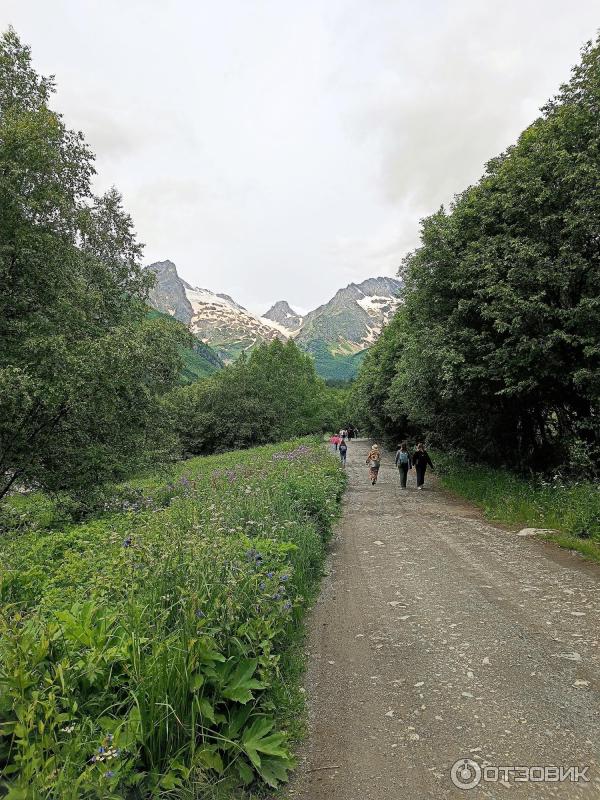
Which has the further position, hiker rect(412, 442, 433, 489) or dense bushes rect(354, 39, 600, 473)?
hiker rect(412, 442, 433, 489)

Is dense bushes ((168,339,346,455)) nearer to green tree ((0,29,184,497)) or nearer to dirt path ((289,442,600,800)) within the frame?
green tree ((0,29,184,497))

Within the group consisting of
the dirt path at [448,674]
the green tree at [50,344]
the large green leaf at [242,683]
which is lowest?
the dirt path at [448,674]

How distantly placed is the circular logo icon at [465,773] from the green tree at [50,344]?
31.6ft

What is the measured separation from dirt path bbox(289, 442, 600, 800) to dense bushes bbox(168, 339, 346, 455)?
47760 millimetres

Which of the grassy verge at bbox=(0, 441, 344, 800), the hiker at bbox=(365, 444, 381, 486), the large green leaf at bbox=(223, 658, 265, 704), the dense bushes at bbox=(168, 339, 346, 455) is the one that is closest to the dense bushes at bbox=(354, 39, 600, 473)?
the hiker at bbox=(365, 444, 381, 486)

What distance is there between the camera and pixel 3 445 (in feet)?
35.6

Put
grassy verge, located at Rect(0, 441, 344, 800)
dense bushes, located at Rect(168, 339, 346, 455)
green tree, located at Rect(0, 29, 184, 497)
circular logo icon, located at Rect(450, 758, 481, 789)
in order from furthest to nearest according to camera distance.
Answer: dense bushes, located at Rect(168, 339, 346, 455), green tree, located at Rect(0, 29, 184, 497), circular logo icon, located at Rect(450, 758, 481, 789), grassy verge, located at Rect(0, 441, 344, 800)

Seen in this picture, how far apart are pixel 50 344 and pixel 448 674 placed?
10.4 metres

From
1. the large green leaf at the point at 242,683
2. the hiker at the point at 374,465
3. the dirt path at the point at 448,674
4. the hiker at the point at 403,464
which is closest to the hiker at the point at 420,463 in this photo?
the hiker at the point at 403,464

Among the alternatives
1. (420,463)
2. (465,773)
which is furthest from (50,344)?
(420,463)

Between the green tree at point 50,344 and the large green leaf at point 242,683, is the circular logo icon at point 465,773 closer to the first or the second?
the large green leaf at point 242,683

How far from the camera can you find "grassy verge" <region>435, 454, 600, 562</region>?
9625mm

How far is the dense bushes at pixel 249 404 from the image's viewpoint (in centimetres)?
5597

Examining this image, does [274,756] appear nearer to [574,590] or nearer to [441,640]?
[441,640]
